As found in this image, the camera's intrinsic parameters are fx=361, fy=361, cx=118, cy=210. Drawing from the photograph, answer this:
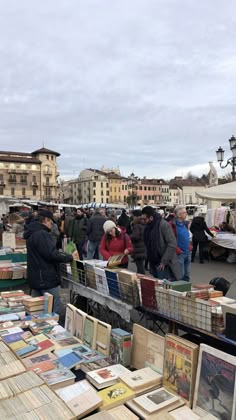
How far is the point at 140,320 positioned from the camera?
4715mm

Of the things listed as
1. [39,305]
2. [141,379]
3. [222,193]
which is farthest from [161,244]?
[222,193]

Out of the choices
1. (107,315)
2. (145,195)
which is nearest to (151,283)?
(107,315)

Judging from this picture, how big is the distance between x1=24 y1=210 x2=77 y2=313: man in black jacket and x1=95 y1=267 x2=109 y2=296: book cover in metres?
0.49

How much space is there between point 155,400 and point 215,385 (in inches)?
13.8

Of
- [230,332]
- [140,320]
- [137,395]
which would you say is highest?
[230,332]

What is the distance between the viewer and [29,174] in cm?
8481

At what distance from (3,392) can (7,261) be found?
14.4 ft

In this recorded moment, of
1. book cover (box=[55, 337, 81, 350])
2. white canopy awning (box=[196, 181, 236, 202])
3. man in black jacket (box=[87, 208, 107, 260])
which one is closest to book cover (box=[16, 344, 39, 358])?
book cover (box=[55, 337, 81, 350])

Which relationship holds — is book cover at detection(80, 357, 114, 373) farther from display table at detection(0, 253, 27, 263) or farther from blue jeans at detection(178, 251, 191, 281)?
display table at detection(0, 253, 27, 263)

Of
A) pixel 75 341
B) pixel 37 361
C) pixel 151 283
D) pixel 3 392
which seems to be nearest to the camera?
pixel 3 392

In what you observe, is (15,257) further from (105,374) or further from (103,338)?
(105,374)

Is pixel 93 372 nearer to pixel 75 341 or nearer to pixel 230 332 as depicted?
pixel 75 341

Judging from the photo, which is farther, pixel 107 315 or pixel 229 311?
pixel 107 315

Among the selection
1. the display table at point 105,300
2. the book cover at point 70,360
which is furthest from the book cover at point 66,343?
the display table at point 105,300
